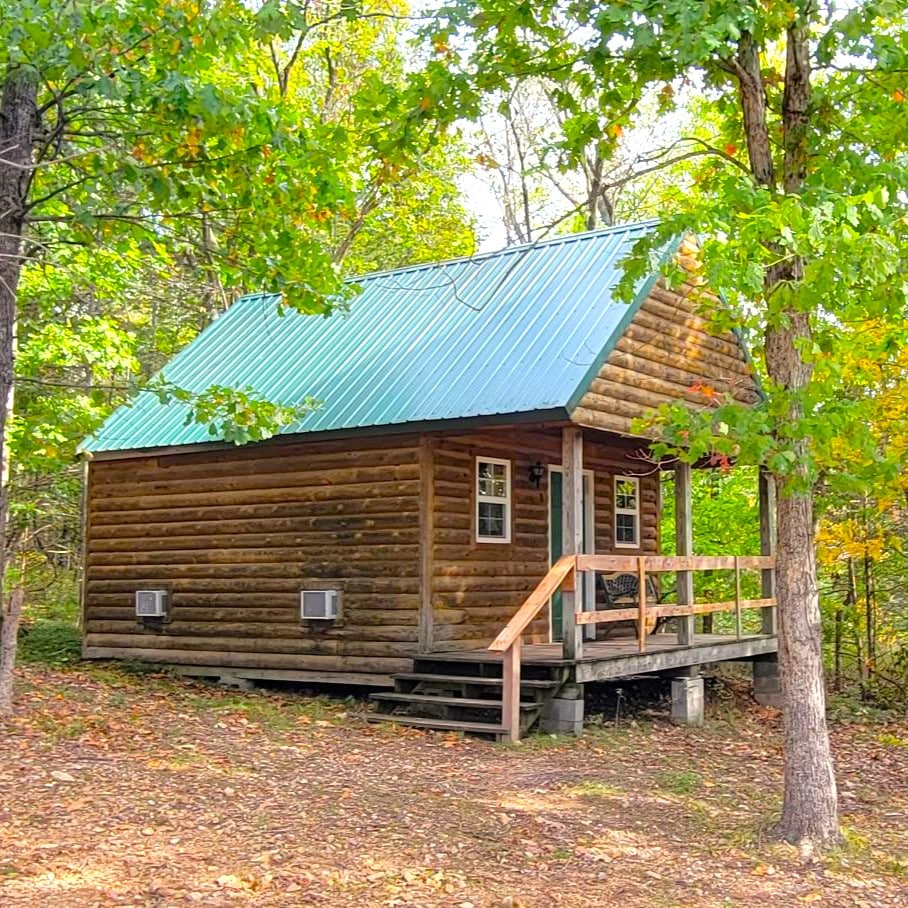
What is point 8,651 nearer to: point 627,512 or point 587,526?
point 587,526

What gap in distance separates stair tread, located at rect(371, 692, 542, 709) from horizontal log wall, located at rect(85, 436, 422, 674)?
1.85ft

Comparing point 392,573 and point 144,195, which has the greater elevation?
point 144,195

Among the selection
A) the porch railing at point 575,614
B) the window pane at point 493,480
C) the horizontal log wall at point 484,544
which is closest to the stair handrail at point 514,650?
the porch railing at point 575,614

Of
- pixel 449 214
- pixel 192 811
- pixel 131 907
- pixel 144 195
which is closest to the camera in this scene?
pixel 131 907

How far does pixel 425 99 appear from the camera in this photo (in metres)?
8.17

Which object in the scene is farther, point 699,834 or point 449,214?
point 449,214

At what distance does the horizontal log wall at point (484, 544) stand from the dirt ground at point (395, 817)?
6.42 ft

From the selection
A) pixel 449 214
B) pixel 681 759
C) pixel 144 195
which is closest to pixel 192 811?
pixel 681 759

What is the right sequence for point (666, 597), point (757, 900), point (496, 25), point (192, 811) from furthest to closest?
point (666, 597) < point (496, 25) < point (192, 811) < point (757, 900)

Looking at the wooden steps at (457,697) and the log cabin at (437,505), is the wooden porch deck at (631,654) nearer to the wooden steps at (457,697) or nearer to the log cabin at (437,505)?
the log cabin at (437,505)

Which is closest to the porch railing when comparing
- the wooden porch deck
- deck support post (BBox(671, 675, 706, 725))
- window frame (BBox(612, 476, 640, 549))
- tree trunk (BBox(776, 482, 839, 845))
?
the wooden porch deck

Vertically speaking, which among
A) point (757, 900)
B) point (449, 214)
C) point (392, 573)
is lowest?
point (757, 900)

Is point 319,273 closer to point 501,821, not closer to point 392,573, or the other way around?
point 392,573

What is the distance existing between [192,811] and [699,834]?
3.53 meters
